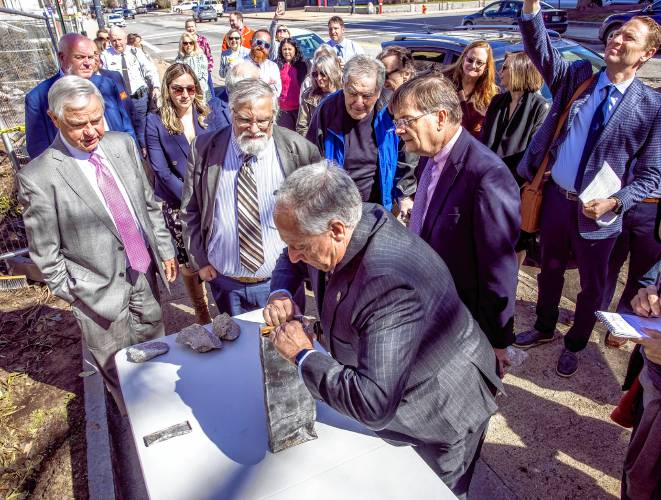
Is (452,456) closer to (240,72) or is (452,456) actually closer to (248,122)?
(248,122)

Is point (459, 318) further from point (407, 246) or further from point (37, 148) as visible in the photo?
point (37, 148)

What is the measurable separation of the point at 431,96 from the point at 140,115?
4.02m

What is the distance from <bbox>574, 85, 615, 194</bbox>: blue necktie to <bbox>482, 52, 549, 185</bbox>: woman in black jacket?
2.82ft

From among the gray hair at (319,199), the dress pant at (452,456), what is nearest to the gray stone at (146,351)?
the gray hair at (319,199)

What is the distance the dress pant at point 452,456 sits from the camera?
1851mm

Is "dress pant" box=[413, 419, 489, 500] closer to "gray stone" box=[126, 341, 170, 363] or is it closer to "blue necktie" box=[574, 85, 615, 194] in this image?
"gray stone" box=[126, 341, 170, 363]

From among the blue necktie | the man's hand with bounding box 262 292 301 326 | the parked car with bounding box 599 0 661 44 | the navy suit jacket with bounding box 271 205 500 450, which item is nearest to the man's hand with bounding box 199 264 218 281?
the man's hand with bounding box 262 292 301 326

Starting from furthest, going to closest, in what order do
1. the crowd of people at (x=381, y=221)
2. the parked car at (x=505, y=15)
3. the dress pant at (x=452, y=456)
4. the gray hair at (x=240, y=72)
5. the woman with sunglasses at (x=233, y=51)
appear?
1. the parked car at (x=505, y=15)
2. the woman with sunglasses at (x=233, y=51)
3. the gray hair at (x=240, y=72)
4. the dress pant at (x=452, y=456)
5. the crowd of people at (x=381, y=221)

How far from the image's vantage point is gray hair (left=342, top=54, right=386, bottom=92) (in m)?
3.28

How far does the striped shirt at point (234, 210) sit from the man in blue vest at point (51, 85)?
1634mm

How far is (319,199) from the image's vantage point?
1.54 meters

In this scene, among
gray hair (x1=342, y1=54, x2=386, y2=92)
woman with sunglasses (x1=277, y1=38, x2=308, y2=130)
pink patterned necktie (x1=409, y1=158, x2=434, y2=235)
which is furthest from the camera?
woman with sunglasses (x1=277, y1=38, x2=308, y2=130)

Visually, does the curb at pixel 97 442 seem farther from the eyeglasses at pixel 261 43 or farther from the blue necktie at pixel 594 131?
the eyeglasses at pixel 261 43

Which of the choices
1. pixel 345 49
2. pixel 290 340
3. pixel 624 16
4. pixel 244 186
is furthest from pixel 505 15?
pixel 290 340
